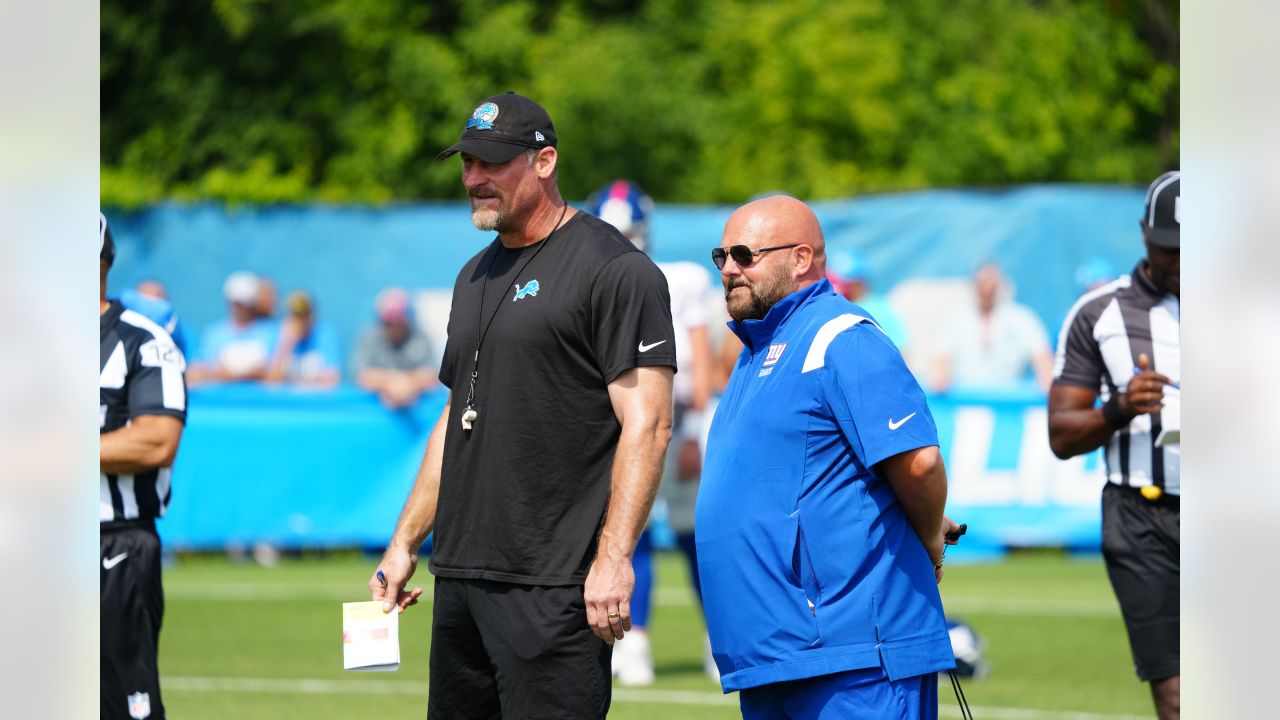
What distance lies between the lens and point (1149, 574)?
20.8 feet

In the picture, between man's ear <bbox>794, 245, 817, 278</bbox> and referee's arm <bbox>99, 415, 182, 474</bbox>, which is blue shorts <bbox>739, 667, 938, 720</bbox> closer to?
man's ear <bbox>794, 245, 817, 278</bbox>

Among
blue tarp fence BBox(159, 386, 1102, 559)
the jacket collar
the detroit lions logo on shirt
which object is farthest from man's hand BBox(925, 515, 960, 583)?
blue tarp fence BBox(159, 386, 1102, 559)

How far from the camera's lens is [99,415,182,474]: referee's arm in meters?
5.56

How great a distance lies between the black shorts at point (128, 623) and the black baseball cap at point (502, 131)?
71.7 inches

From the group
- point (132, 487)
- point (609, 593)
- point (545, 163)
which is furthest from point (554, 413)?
point (132, 487)

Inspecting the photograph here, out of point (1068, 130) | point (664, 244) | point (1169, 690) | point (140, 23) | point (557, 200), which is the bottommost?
point (1169, 690)

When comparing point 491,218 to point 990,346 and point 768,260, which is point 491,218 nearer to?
point 768,260

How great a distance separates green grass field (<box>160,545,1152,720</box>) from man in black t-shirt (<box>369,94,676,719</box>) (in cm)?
360

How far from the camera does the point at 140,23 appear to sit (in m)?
24.2

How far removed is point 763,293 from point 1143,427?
7.68ft

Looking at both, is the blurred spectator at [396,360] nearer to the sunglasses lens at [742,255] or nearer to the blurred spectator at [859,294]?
the blurred spectator at [859,294]
